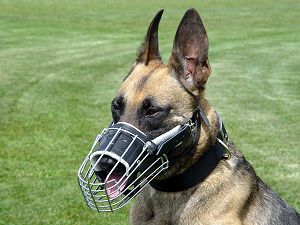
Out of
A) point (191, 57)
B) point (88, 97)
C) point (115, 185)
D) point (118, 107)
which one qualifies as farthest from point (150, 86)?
point (88, 97)

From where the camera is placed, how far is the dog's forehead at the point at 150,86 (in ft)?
11.6

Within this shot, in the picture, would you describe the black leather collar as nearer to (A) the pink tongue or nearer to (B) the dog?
(B) the dog

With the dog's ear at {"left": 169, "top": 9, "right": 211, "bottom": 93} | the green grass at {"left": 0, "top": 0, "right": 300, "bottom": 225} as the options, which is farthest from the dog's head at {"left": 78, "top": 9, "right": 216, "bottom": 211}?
the green grass at {"left": 0, "top": 0, "right": 300, "bottom": 225}

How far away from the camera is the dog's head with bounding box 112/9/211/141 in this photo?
11.5ft

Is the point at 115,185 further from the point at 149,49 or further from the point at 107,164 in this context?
the point at 149,49

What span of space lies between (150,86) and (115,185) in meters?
0.57

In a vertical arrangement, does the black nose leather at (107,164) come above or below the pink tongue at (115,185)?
above

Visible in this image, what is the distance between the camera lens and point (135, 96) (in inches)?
139

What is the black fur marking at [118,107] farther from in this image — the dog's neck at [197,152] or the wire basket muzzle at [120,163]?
the dog's neck at [197,152]

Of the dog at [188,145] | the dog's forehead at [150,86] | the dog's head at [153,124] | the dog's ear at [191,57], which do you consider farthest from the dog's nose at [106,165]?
the dog's ear at [191,57]

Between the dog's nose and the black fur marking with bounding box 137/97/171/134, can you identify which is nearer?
the dog's nose

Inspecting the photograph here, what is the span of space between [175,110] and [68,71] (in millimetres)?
10983

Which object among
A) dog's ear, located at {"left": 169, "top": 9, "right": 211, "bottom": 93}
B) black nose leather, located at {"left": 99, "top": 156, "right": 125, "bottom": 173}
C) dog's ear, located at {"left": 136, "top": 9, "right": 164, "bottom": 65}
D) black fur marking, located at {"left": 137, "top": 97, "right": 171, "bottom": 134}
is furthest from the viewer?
dog's ear, located at {"left": 136, "top": 9, "right": 164, "bottom": 65}

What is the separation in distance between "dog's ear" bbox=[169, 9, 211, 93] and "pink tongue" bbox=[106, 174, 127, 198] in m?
0.65
